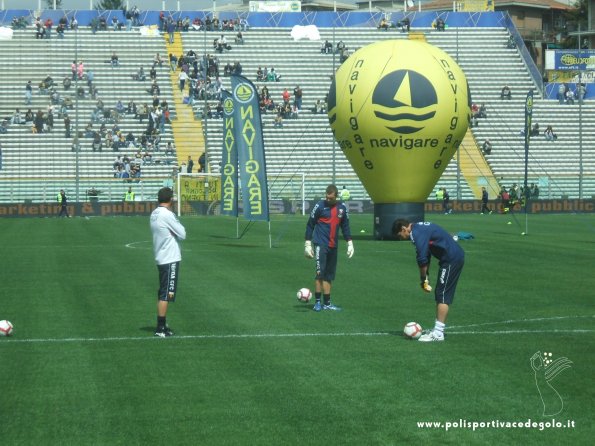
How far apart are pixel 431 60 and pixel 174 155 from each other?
3866 cm

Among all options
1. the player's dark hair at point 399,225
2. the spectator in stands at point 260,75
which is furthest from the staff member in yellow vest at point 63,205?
the player's dark hair at point 399,225

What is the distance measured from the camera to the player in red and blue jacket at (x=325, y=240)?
69.1ft

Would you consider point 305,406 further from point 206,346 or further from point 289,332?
point 289,332

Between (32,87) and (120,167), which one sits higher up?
(32,87)

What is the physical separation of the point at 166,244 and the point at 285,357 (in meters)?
2.94

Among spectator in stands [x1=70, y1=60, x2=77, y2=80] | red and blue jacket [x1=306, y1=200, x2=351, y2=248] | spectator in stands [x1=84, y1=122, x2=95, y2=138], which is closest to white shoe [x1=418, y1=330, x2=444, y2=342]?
red and blue jacket [x1=306, y1=200, x2=351, y2=248]

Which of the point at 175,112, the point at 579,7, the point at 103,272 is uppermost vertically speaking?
the point at 579,7

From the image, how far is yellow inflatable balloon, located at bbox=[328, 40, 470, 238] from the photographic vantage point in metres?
39.9

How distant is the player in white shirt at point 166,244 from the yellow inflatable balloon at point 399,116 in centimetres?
2294

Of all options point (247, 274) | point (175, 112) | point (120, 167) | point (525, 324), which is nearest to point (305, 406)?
point (525, 324)

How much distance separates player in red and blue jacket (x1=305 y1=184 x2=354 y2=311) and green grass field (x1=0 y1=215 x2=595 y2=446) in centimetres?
62

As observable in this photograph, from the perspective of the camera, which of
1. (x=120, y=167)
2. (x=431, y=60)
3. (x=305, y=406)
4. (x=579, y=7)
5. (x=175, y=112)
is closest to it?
(x=305, y=406)

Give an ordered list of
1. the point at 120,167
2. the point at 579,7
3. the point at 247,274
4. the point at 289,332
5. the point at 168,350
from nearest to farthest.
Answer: the point at 168,350 < the point at 289,332 < the point at 247,274 < the point at 120,167 < the point at 579,7

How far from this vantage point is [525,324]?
18984 mm
